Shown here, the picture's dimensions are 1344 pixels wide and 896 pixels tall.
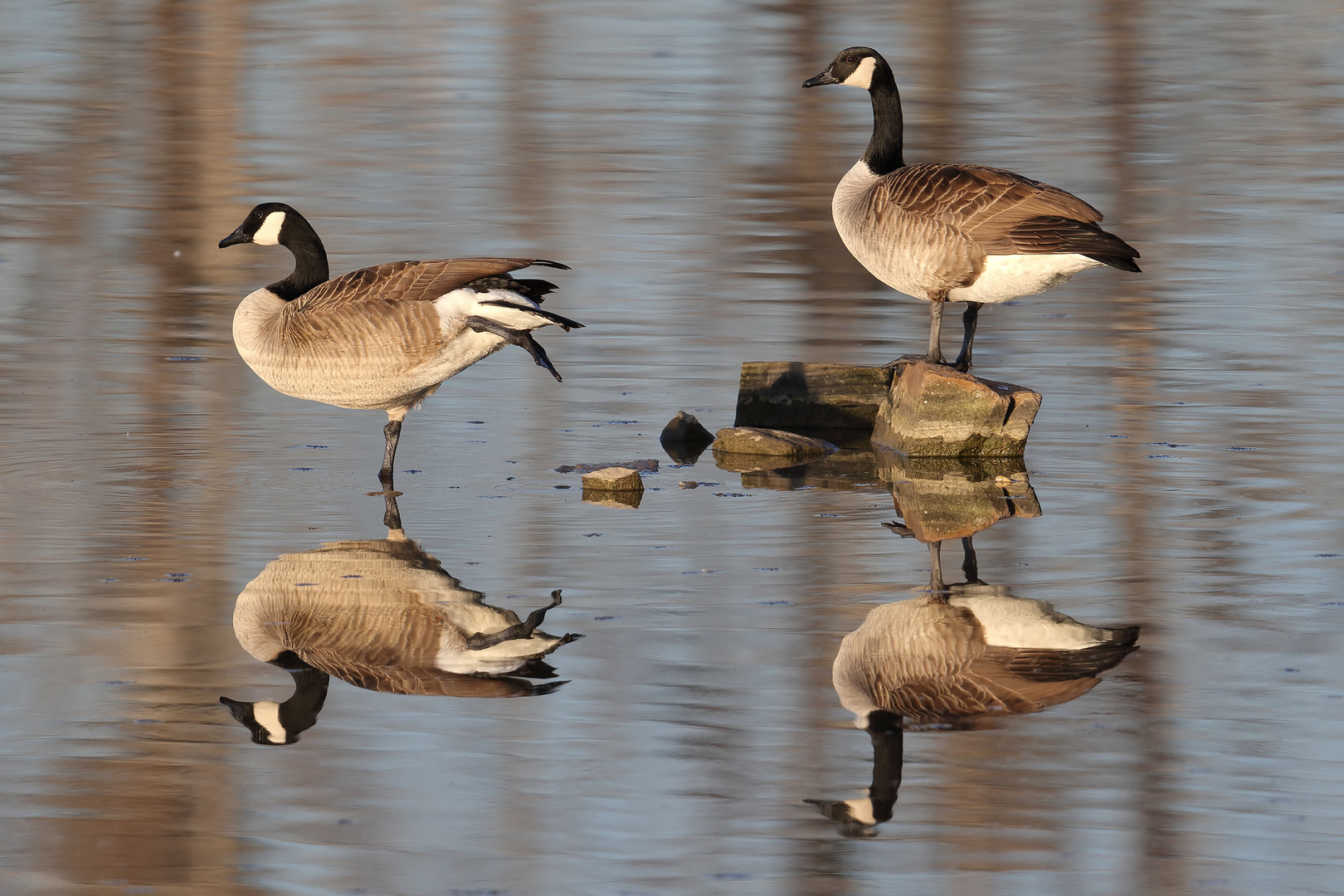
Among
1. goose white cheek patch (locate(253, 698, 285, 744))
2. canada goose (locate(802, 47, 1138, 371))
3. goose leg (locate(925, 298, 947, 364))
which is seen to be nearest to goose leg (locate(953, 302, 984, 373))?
canada goose (locate(802, 47, 1138, 371))

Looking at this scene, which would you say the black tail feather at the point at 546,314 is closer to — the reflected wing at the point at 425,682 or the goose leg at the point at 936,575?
the goose leg at the point at 936,575

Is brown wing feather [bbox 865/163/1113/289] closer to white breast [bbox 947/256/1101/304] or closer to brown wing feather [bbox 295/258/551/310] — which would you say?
white breast [bbox 947/256/1101/304]

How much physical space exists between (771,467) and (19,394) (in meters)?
4.11

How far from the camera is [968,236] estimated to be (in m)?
9.67

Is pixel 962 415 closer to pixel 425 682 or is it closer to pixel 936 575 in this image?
pixel 936 575

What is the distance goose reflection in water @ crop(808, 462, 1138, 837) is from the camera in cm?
570

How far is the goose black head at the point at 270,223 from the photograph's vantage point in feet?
31.3

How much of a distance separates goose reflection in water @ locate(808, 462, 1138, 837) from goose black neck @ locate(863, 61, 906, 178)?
14.3ft

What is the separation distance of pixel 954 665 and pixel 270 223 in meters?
4.88

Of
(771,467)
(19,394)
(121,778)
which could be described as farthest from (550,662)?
(19,394)

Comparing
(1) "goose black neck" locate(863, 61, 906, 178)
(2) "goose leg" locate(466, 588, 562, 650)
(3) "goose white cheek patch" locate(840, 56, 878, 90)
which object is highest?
(3) "goose white cheek patch" locate(840, 56, 878, 90)

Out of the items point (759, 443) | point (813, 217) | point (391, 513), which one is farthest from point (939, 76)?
point (391, 513)

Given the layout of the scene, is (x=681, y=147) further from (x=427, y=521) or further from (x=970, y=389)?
(x=427, y=521)

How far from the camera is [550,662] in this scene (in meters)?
6.25
